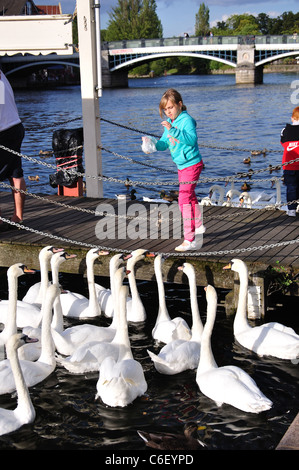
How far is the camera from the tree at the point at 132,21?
123312 mm

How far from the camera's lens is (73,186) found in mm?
11414

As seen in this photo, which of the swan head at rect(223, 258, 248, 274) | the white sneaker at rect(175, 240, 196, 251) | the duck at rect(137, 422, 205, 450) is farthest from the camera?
the white sneaker at rect(175, 240, 196, 251)

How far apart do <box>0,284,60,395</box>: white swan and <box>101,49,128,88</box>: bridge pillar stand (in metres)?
65.5

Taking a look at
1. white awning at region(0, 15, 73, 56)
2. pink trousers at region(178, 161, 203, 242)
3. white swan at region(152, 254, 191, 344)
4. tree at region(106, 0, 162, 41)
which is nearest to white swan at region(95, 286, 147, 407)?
white swan at region(152, 254, 191, 344)

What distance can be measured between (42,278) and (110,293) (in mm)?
941

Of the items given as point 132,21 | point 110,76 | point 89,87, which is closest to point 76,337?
point 89,87

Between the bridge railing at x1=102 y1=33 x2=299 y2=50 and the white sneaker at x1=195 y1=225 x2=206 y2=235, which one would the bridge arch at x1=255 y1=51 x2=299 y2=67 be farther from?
the white sneaker at x1=195 y1=225 x2=206 y2=235

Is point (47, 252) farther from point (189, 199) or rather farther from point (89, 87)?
point (89, 87)

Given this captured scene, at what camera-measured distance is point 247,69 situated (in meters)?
66.8

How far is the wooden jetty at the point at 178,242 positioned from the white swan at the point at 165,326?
386 mm

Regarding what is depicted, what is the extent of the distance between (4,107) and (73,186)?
122 inches

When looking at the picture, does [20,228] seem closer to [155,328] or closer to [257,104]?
[155,328]

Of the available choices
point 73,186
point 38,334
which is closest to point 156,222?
point 73,186

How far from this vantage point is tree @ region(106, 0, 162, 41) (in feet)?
405
